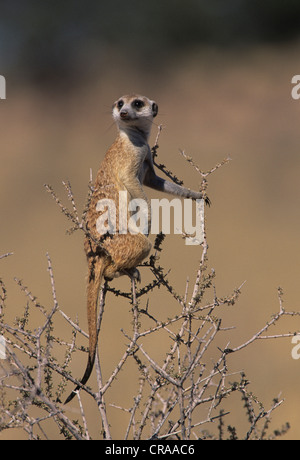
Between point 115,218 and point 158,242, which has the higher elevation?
point 115,218

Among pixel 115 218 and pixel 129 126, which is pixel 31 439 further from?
pixel 129 126

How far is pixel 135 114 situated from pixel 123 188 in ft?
2.26

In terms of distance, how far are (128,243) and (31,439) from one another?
1575 mm

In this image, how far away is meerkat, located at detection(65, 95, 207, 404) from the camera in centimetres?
373

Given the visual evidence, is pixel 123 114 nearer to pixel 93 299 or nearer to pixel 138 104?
pixel 138 104

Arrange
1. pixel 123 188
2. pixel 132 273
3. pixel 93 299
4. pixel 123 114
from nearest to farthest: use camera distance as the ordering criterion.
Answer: pixel 93 299, pixel 132 273, pixel 123 188, pixel 123 114

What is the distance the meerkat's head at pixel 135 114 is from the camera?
463cm

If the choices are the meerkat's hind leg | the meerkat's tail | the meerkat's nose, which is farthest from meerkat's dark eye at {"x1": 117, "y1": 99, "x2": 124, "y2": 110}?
A: the meerkat's tail

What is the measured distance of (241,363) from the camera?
7.57 metres

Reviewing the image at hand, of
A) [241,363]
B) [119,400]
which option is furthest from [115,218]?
[241,363]

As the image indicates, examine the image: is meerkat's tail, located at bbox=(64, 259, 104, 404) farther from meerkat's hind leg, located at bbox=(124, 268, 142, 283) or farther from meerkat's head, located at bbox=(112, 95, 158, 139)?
meerkat's head, located at bbox=(112, 95, 158, 139)

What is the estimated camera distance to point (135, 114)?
183 inches

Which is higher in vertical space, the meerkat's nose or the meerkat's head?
the meerkat's head

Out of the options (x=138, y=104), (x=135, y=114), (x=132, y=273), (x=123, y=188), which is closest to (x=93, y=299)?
(x=132, y=273)
